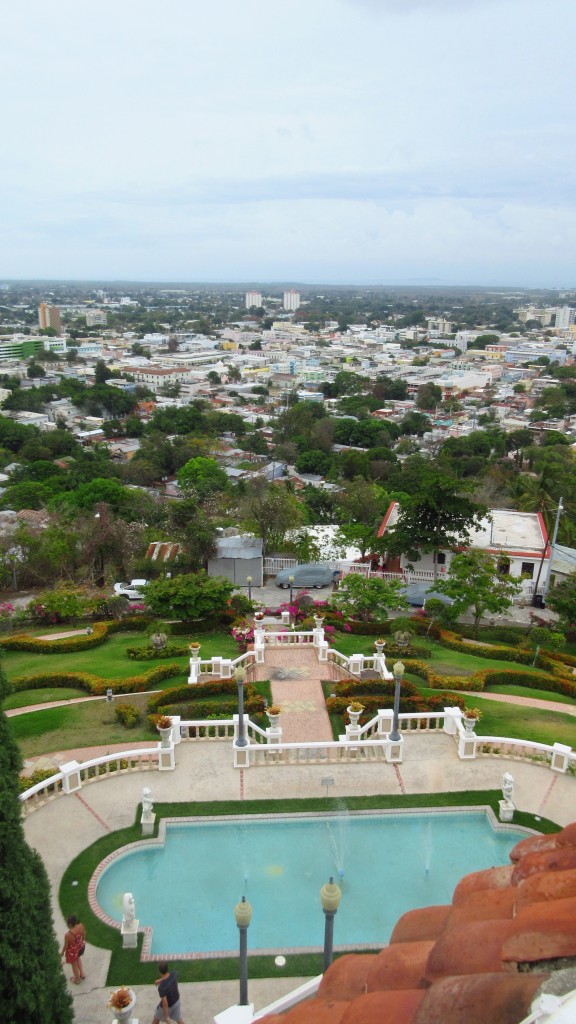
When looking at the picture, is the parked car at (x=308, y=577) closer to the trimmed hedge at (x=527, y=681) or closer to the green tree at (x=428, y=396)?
the trimmed hedge at (x=527, y=681)

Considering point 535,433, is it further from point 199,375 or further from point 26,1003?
point 26,1003

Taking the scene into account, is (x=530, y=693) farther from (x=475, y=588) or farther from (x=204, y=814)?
(x=204, y=814)

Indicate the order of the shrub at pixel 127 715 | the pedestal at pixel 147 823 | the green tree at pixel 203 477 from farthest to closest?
1. the green tree at pixel 203 477
2. the shrub at pixel 127 715
3. the pedestal at pixel 147 823

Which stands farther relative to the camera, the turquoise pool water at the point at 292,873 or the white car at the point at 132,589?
the white car at the point at 132,589

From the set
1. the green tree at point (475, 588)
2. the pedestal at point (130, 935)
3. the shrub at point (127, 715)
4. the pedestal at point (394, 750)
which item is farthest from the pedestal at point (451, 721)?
the pedestal at point (130, 935)

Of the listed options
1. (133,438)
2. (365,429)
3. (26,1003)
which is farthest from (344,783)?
(133,438)
